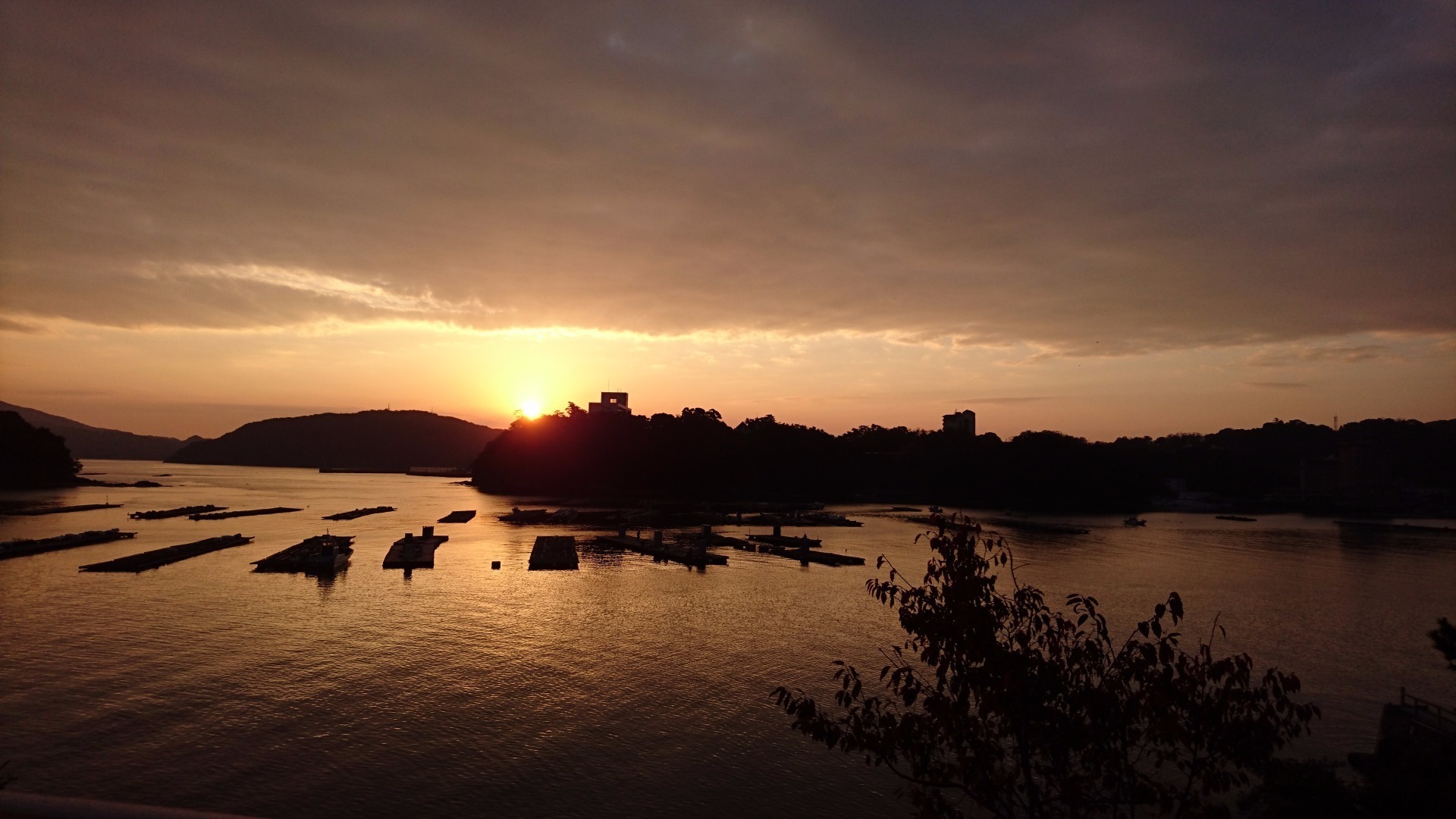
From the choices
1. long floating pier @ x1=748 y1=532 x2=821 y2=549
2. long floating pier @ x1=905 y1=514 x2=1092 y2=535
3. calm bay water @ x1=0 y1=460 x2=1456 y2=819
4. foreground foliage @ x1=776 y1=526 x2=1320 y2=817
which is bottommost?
calm bay water @ x1=0 y1=460 x2=1456 y2=819

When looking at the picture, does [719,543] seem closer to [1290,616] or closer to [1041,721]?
[1290,616]

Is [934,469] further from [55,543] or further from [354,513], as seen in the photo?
[55,543]

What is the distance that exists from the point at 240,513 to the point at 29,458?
80.0 m

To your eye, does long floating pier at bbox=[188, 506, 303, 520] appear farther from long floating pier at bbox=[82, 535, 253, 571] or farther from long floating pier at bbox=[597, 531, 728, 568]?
long floating pier at bbox=[597, 531, 728, 568]

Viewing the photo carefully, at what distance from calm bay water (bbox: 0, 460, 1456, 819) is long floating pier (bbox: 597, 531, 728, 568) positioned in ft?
7.32

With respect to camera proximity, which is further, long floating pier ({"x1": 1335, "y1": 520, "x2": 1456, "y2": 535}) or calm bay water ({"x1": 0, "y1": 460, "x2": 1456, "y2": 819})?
long floating pier ({"x1": 1335, "y1": 520, "x2": 1456, "y2": 535})

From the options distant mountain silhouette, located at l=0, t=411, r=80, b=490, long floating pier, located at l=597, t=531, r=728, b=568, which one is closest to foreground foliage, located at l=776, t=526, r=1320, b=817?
long floating pier, located at l=597, t=531, r=728, b=568

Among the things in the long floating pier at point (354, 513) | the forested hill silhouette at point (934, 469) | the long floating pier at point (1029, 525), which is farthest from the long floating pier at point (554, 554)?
the forested hill silhouette at point (934, 469)

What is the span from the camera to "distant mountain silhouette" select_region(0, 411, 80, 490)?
14112 centimetres

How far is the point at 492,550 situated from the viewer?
6906 cm

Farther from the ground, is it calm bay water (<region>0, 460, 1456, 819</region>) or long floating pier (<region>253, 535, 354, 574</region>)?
long floating pier (<region>253, 535, 354, 574</region>)

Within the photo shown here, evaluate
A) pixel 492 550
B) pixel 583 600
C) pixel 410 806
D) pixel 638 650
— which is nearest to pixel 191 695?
pixel 410 806

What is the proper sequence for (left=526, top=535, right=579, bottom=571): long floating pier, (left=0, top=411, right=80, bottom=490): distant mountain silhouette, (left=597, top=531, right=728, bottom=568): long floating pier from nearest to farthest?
(left=526, top=535, right=579, bottom=571): long floating pier → (left=597, top=531, right=728, bottom=568): long floating pier → (left=0, top=411, right=80, bottom=490): distant mountain silhouette

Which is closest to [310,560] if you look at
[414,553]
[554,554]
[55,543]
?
[414,553]
